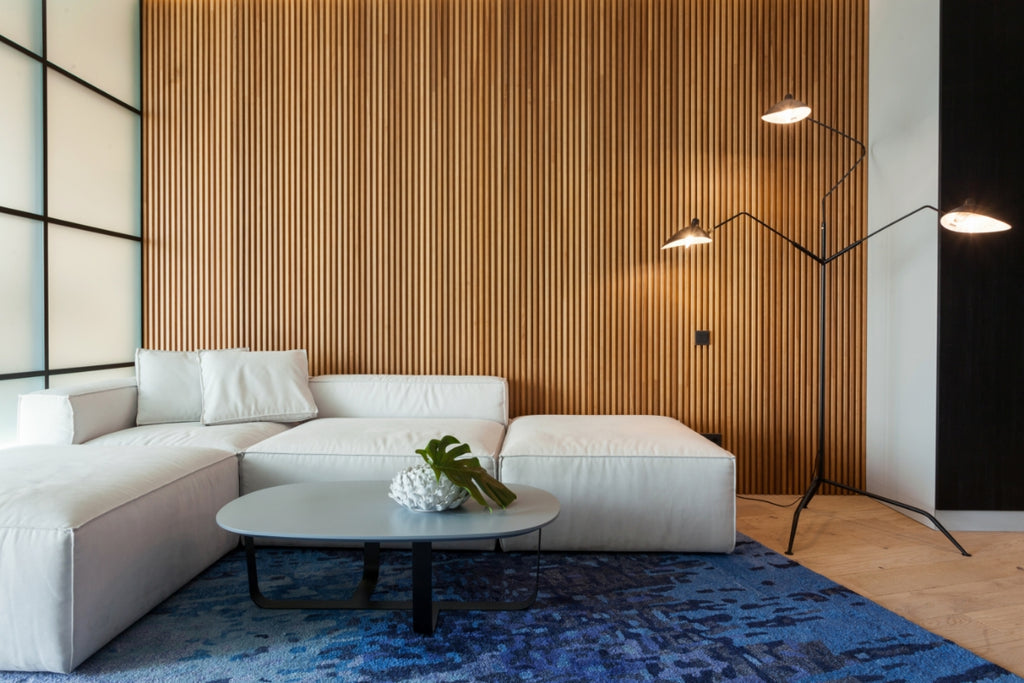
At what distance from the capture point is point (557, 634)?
199cm

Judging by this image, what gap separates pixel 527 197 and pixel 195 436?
2304 millimetres

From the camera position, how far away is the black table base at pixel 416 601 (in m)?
1.99

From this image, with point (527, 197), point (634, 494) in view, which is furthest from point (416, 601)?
point (527, 197)

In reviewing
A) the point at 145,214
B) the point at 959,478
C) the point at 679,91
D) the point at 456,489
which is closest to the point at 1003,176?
the point at 959,478

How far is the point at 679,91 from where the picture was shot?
3850 millimetres

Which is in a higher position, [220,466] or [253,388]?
[253,388]

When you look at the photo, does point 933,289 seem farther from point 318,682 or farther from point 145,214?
point 145,214

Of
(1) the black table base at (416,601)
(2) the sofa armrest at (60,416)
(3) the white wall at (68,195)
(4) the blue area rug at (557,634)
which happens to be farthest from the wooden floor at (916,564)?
(3) the white wall at (68,195)

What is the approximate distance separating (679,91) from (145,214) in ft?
11.4

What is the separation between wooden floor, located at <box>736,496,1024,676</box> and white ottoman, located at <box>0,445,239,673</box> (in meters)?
2.47

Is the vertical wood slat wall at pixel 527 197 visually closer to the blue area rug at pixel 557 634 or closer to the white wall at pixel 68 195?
the white wall at pixel 68 195

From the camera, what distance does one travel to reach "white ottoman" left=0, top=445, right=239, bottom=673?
5.71 feet

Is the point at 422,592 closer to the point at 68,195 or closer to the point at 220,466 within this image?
the point at 220,466

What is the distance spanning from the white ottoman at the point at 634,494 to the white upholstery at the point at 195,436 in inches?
49.9
